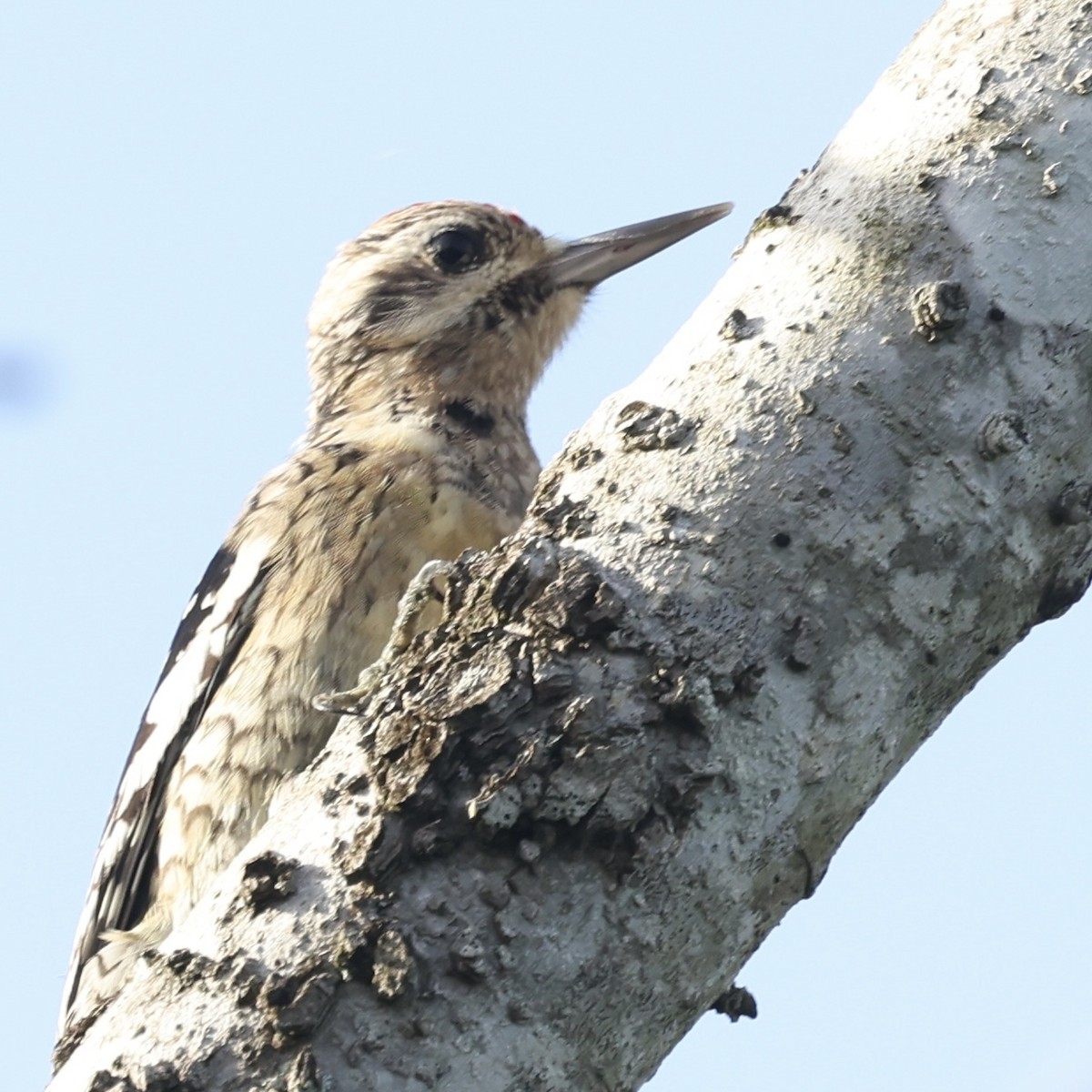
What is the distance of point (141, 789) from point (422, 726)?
2312 millimetres

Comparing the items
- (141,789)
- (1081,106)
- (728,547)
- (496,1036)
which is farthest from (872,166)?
(141,789)

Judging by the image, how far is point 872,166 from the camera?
231 centimetres

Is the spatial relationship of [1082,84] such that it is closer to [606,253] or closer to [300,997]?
[300,997]

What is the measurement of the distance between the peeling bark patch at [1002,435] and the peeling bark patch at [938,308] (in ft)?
0.44

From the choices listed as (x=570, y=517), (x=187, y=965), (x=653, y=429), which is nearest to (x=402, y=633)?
(x=570, y=517)

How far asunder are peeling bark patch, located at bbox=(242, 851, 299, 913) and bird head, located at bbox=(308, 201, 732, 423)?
2.88 m

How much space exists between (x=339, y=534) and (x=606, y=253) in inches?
67.6

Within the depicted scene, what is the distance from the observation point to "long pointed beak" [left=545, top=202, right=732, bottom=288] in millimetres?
5020

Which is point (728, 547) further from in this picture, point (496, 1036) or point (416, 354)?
point (416, 354)

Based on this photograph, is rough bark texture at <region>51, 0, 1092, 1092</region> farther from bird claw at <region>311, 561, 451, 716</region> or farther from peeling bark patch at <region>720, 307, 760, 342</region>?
bird claw at <region>311, 561, 451, 716</region>

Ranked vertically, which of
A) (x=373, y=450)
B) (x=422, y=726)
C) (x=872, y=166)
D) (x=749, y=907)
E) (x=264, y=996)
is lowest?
(x=749, y=907)

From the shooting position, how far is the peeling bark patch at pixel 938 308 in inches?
82.2

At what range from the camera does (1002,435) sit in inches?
79.9

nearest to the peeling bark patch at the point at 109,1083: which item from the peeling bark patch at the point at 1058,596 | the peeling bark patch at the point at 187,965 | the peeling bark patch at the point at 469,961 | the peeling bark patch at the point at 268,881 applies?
the peeling bark patch at the point at 187,965
